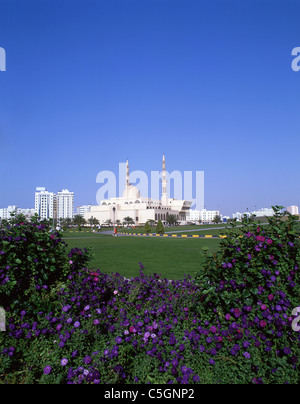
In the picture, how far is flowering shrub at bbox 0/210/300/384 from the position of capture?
2.54m

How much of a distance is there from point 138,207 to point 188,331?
101 metres

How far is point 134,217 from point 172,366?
100826 millimetres

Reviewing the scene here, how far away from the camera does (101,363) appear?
2463mm

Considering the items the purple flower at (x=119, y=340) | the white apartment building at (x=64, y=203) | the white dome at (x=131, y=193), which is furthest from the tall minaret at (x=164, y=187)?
the purple flower at (x=119, y=340)

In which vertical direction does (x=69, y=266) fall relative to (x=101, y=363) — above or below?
above

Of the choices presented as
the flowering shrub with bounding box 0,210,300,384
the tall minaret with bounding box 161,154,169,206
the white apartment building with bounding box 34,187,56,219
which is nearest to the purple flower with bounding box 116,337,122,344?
the flowering shrub with bounding box 0,210,300,384

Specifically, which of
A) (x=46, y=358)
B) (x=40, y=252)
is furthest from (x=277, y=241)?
(x=40, y=252)

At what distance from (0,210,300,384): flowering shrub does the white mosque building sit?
94.1 meters

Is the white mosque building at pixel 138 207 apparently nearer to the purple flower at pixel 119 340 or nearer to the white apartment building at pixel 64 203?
the white apartment building at pixel 64 203

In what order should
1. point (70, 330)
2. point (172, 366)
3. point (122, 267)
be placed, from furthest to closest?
point (122, 267)
point (70, 330)
point (172, 366)

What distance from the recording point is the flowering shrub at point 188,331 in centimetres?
254

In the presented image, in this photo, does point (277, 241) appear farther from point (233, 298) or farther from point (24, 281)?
point (24, 281)

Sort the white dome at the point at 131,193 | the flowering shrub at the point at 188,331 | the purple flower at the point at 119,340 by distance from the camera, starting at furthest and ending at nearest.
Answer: the white dome at the point at 131,193
the purple flower at the point at 119,340
the flowering shrub at the point at 188,331

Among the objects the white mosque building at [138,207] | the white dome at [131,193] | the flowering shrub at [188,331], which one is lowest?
the flowering shrub at [188,331]
